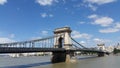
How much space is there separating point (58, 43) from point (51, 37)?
3.04 m

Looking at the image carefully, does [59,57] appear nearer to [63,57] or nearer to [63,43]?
[63,57]

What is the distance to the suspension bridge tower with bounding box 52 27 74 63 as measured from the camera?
64.8 meters

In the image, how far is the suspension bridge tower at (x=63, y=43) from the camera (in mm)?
64806

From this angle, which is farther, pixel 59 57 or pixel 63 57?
pixel 63 57

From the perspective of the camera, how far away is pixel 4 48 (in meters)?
41.5

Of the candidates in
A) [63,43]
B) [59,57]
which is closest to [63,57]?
[59,57]

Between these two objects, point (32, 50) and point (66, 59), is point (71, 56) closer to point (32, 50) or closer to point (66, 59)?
point (66, 59)

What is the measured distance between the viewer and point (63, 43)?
225 feet

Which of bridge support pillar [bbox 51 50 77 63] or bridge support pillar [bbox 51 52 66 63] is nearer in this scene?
bridge support pillar [bbox 51 50 77 63]

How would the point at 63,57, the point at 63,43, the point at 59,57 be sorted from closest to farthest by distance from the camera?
the point at 59,57 → the point at 63,57 → the point at 63,43

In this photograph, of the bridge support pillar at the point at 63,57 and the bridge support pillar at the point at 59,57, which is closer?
the bridge support pillar at the point at 63,57

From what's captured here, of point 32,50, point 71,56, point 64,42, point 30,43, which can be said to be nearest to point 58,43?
point 64,42

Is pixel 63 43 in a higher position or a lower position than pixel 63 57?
higher

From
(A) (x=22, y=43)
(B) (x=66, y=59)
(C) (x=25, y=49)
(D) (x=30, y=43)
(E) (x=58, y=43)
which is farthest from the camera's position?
(E) (x=58, y=43)
